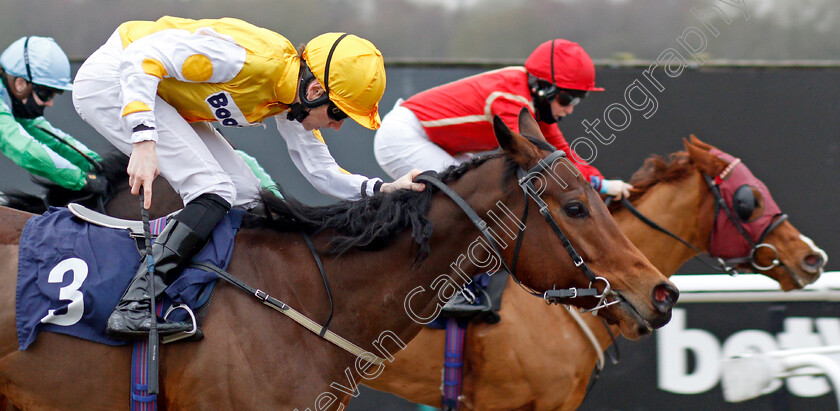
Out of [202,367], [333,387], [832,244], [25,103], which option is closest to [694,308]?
[832,244]

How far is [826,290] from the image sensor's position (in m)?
3.80

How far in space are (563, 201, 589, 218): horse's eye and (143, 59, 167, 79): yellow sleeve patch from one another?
1223 mm

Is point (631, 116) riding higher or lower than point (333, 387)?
higher

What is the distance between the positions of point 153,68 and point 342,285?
0.83 meters

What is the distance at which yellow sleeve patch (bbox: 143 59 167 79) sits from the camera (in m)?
2.06

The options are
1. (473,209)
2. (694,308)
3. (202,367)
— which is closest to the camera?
(202,367)

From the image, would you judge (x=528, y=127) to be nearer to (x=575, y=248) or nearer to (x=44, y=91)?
(x=575, y=248)

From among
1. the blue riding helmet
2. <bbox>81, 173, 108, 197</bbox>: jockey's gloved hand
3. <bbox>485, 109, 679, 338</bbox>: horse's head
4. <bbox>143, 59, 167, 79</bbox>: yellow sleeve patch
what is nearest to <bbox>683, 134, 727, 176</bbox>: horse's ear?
<bbox>485, 109, 679, 338</bbox>: horse's head

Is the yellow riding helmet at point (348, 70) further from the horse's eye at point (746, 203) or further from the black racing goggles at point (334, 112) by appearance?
the horse's eye at point (746, 203)

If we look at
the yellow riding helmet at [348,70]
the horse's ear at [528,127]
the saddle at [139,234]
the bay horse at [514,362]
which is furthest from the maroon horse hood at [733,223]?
the saddle at [139,234]

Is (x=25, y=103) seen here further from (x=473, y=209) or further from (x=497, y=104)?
(x=473, y=209)

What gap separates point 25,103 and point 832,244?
484 centimetres

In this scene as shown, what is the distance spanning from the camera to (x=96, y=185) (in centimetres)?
305

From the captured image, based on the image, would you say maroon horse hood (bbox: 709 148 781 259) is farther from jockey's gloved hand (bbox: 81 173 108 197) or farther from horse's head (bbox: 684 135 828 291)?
jockey's gloved hand (bbox: 81 173 108 197)
